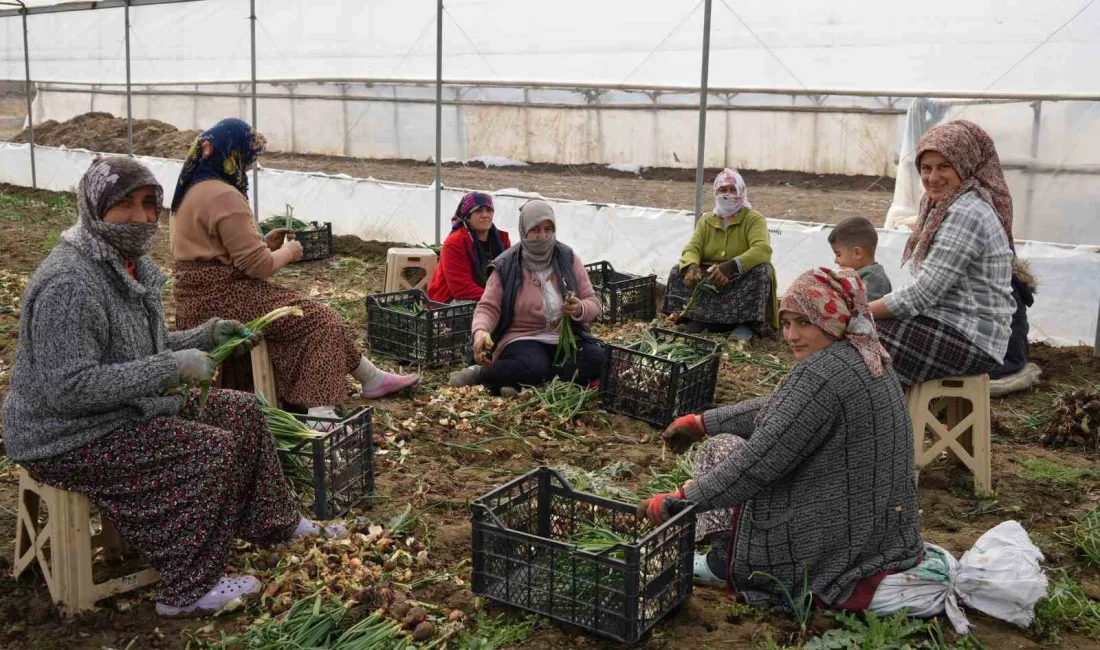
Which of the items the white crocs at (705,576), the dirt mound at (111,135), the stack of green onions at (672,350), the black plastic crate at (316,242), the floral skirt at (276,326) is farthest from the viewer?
the dirt mound at (111,135)

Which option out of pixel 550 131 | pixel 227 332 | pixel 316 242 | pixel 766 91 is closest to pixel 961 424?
pixel 227 332

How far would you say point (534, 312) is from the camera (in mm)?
6246

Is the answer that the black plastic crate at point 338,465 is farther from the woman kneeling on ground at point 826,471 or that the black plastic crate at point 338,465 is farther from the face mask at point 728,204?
the face mask at point 728,204

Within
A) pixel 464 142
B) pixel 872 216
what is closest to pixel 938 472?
pixel 872 216

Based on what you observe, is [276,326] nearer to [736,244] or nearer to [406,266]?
[406,266]

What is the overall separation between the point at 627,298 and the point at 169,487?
513 cm

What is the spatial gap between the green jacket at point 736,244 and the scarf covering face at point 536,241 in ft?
6.11

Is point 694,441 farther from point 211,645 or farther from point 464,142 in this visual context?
A: point 464,142

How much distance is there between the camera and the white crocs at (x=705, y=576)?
3.76 m

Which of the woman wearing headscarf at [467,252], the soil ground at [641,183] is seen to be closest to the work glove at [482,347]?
the woman wearing headscarf at [467,252]

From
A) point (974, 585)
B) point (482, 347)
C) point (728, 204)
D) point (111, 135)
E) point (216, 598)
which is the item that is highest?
point (111, 135)

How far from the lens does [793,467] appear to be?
3332mm

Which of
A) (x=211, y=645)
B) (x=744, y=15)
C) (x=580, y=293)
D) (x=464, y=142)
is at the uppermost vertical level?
(x=744, y=15)

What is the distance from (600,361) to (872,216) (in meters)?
6.41
